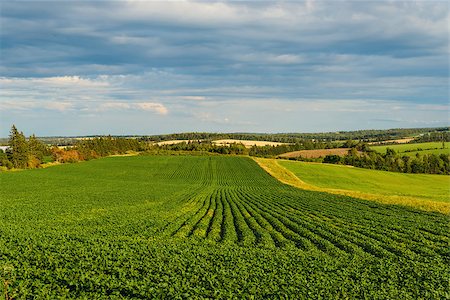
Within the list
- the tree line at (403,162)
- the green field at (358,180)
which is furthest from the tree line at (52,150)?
the tree line at (403,162)

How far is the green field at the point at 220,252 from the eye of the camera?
13.5 m

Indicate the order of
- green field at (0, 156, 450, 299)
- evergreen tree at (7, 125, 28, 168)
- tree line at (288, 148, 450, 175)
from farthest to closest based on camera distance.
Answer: tree line at (288, 148, 450, 175)
evergreen tree at (7, 125, 28, 168)
green field at (0, 156, 450, 299)

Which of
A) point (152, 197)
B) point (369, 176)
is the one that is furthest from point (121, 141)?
point (152, 197)

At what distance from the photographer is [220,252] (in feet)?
60.4

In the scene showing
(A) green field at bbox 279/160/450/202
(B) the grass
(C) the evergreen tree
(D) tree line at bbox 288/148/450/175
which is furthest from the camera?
(D) tree line at bbox 288/148/450/175

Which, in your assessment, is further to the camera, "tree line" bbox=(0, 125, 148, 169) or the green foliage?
the green foliage

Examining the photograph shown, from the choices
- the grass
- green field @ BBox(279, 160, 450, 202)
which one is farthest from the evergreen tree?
green field @ BBox(279, 160, 450, 202)

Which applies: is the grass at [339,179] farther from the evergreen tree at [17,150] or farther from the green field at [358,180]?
the evergreen tree at [17,150]

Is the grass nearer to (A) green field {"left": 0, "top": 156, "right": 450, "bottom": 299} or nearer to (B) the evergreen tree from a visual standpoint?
(A) green field {"left": 0, "top": 156, "right": 450, "bottom": 299}

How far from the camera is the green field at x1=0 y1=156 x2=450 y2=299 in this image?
1345 cm

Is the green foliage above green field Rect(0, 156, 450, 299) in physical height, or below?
below

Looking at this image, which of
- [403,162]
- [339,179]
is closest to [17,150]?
[339,179]

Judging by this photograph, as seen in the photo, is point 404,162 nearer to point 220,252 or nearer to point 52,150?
point 220,252

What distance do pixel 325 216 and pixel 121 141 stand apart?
166 meters
